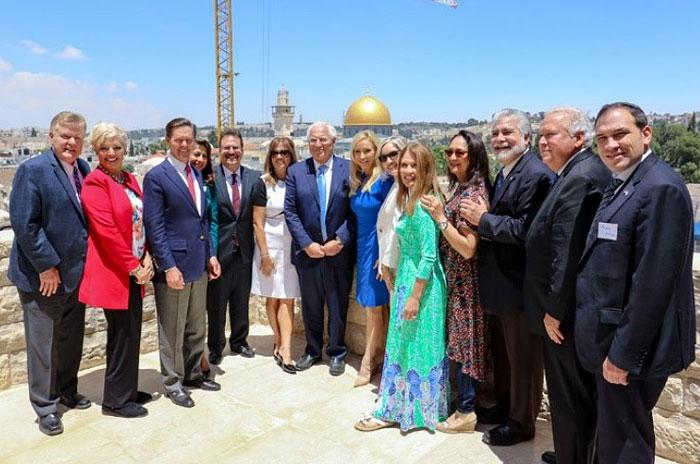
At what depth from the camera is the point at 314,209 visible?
3.72 meters

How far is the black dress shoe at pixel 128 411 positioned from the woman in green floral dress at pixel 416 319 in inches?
50.0

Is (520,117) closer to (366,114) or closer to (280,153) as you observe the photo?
(280,153)

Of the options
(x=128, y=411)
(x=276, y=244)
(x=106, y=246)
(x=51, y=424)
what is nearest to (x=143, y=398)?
(x=128, y=411)

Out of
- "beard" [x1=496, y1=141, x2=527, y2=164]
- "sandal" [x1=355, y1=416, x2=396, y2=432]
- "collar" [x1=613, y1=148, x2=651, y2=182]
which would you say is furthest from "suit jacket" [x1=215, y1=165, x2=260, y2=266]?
"collar" [x1=613, y1=148, x2=651, y2=182]

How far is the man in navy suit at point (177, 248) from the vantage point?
3184mm

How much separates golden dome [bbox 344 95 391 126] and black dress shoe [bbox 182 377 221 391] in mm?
71099

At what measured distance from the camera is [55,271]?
9.64 ft

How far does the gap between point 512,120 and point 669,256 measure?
3.61 ft

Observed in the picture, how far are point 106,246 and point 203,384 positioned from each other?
1150 mm

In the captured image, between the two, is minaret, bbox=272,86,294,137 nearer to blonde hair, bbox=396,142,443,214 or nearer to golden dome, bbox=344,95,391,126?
golden dome, bbox=344,95,391,126

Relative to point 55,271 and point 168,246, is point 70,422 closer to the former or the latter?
point 55,271

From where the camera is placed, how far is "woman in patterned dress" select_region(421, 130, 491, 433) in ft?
9.15

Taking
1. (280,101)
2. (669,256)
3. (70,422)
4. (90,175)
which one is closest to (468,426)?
(669,256)

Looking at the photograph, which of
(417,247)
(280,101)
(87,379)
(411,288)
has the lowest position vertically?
(87,379)
